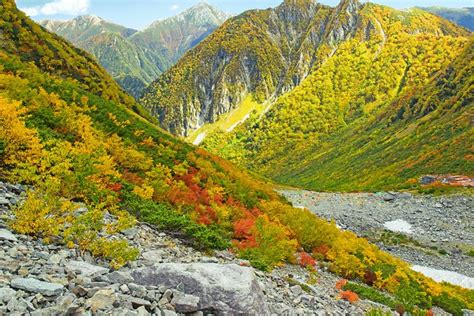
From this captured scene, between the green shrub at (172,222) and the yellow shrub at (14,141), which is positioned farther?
the green shrub at (172,222)

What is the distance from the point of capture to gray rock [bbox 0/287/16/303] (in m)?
5.64

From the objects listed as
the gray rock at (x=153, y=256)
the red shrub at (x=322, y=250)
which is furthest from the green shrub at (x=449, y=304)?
the gray rock at (x=153, y=256)

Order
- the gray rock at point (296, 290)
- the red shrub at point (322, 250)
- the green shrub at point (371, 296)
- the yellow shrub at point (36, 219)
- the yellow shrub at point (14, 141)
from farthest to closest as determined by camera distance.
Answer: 1. the red shrub at point (322, 250)
2. the green shrub at point (371, 296)
3. the yellow shrub at point (14, 141)
4. the gray rock at point (296, 290)
5. the yellow shrub at point (36, 219)

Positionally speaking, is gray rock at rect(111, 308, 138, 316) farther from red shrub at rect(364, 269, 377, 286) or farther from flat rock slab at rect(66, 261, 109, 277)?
red shrub at rect(364, 269, 377, 286)

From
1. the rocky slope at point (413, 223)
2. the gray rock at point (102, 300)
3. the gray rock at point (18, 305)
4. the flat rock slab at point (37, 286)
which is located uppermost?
the gray rock at point (18, 305)

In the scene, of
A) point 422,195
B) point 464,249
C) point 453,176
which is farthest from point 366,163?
point 464,249

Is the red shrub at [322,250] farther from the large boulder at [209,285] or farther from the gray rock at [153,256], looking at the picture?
the large boulder at [209,285]

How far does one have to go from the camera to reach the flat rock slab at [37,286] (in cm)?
612

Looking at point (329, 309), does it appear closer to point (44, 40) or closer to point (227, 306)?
point (227, 306)

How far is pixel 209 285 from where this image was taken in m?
8.06

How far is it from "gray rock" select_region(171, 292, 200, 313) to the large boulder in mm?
122

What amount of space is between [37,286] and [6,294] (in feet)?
1.74

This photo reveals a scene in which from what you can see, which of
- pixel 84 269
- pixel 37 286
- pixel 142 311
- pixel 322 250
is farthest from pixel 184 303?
pixel 322 250

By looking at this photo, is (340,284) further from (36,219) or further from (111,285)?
(36,219)
